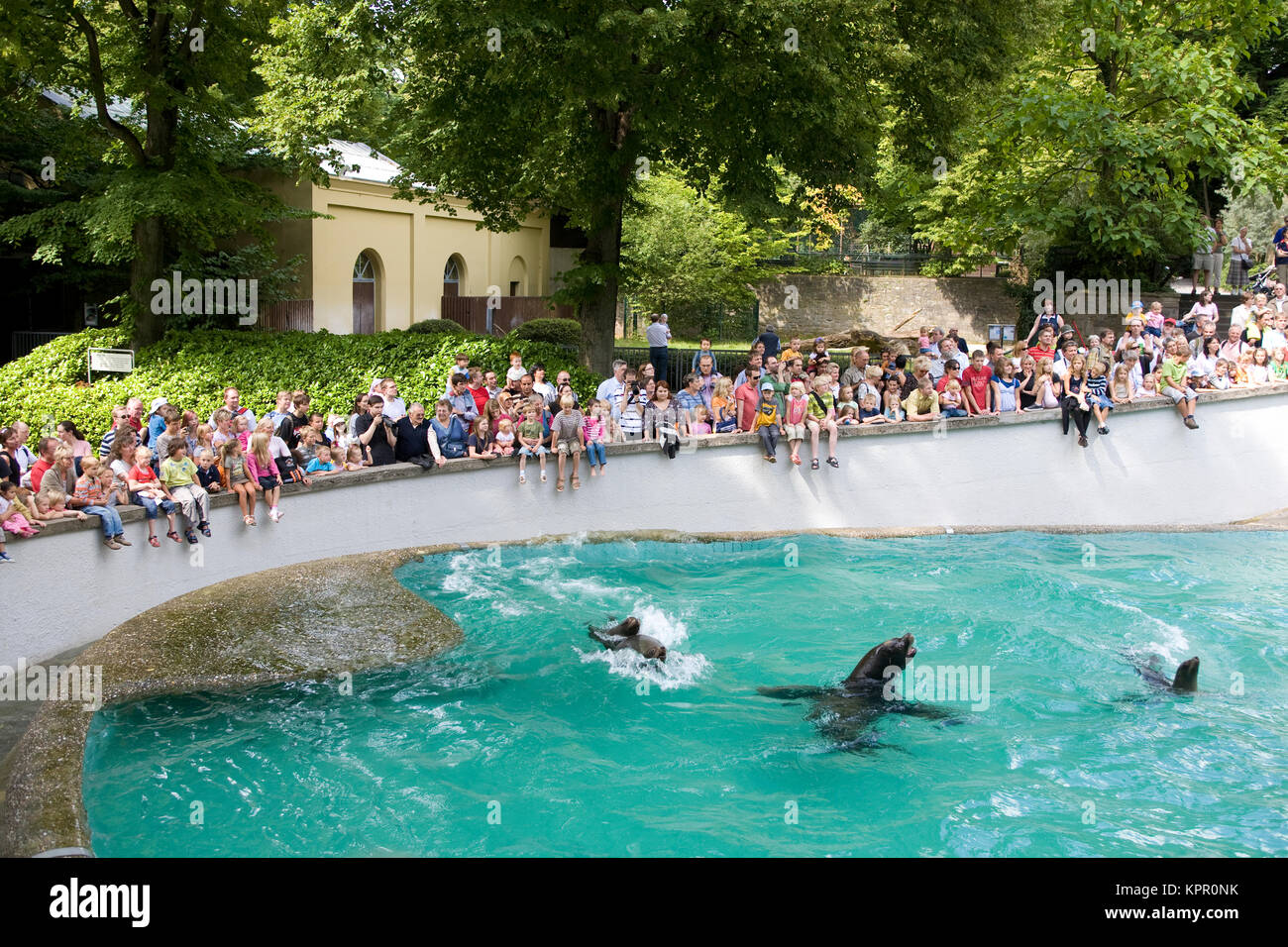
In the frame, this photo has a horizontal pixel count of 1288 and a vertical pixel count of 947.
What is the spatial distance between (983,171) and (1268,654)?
51.4 feet

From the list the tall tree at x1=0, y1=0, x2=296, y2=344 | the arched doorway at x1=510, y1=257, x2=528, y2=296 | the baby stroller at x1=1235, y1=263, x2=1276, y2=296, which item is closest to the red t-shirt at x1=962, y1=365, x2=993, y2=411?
the baby stroller at x1=1235, y1=263, x2=1276, y2=296

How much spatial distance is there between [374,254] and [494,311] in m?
5.43

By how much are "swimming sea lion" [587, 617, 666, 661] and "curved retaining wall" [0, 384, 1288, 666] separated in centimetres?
402

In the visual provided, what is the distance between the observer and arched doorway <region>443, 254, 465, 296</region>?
36.0 meters

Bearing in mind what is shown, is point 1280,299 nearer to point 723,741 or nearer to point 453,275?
point 723,741

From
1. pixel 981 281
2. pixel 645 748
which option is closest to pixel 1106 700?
pixel 645 748

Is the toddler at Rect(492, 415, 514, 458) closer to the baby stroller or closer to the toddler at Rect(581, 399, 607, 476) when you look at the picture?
the toddler at Rect(581, 399, 607, 476)

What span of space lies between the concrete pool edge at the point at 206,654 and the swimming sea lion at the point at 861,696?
3.70 meters

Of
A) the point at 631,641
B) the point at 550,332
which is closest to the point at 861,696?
the point at 631,641

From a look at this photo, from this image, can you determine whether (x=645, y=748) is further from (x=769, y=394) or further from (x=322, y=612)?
(x=769, y=394)

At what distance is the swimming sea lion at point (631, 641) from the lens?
11750mm

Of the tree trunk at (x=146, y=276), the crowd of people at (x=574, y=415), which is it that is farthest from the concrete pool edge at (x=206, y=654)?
the tree trunk at (x=146, y=276)

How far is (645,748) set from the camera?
34.0ft

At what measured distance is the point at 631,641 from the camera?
11.8 meters
